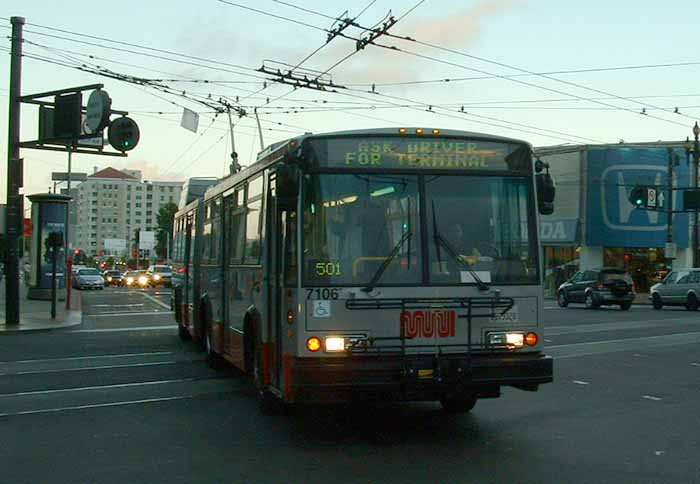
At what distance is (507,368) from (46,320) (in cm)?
2019

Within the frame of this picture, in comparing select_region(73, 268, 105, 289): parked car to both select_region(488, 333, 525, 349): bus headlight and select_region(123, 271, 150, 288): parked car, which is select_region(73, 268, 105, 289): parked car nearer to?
select_region(123, 271, 150, 288): parked car

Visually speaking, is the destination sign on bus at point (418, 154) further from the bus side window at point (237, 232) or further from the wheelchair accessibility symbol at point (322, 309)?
the bus side window at point (237, 232)

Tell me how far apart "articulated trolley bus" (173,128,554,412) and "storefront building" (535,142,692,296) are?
4205cm

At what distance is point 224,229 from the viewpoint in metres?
13.3

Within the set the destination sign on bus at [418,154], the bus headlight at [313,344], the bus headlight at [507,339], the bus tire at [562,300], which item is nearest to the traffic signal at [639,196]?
the bus tire at [562,300]

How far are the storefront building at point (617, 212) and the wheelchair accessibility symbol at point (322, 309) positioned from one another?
4295 cm

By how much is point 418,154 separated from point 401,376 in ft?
6.97

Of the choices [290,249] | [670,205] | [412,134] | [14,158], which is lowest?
[290,249]

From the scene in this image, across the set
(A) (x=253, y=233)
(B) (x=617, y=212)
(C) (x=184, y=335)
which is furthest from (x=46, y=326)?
(B) (x=617, y=212)

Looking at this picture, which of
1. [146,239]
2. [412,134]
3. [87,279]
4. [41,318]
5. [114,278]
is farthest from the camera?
[146,239]

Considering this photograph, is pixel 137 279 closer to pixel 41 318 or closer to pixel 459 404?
pixel 41 318

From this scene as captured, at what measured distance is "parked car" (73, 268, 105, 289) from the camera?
5925cm

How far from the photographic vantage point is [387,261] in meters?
8.64

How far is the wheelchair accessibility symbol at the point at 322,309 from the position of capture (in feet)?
27.9
